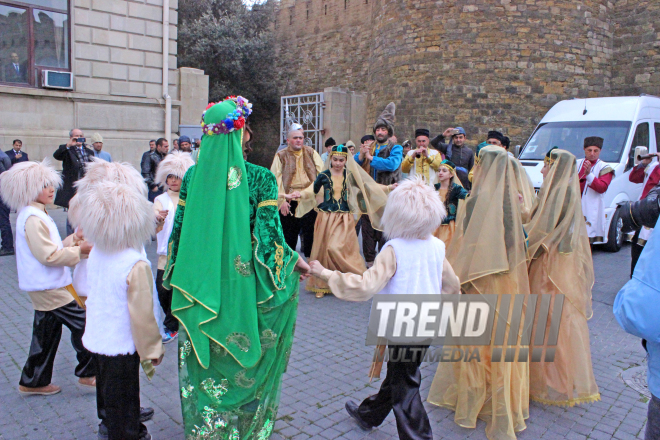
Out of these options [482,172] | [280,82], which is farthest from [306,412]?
[280,82]

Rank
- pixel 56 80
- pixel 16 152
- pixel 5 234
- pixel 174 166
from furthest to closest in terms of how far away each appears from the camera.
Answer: pixel 56 80
pixel 16 152
pixel 5 234
pixel 174 166

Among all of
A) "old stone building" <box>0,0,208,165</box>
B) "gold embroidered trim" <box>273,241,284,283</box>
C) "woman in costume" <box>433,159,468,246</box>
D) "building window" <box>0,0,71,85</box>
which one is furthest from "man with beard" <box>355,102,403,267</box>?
"building window" <box>0,0,71,85</box>

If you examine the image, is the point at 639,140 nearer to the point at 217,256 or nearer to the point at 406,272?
the point at 406,272

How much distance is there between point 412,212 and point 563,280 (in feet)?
5.27

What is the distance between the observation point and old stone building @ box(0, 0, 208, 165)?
11945 millimetres

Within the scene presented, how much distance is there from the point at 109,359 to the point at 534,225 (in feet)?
9.63

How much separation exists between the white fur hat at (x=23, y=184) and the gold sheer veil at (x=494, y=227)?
2965 millimetres

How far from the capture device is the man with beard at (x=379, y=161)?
23.3 ft

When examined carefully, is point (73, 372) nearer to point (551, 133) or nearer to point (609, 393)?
point (609, 393)

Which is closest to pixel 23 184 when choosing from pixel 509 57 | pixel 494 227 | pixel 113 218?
pixel 113 218

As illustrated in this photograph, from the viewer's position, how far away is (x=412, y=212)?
283 centimetres

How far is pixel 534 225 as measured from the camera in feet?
12.2

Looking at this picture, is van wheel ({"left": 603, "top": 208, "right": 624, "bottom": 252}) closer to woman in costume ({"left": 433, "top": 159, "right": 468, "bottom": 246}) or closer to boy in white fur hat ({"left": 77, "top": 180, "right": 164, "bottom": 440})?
woman in costume ({"left": 433, "top": 159, "right": 468, "bottom": 246})

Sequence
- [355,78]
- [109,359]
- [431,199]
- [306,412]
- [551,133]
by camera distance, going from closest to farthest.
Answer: [109,359], [431,199], [306,412], [551,133], [355,78]
